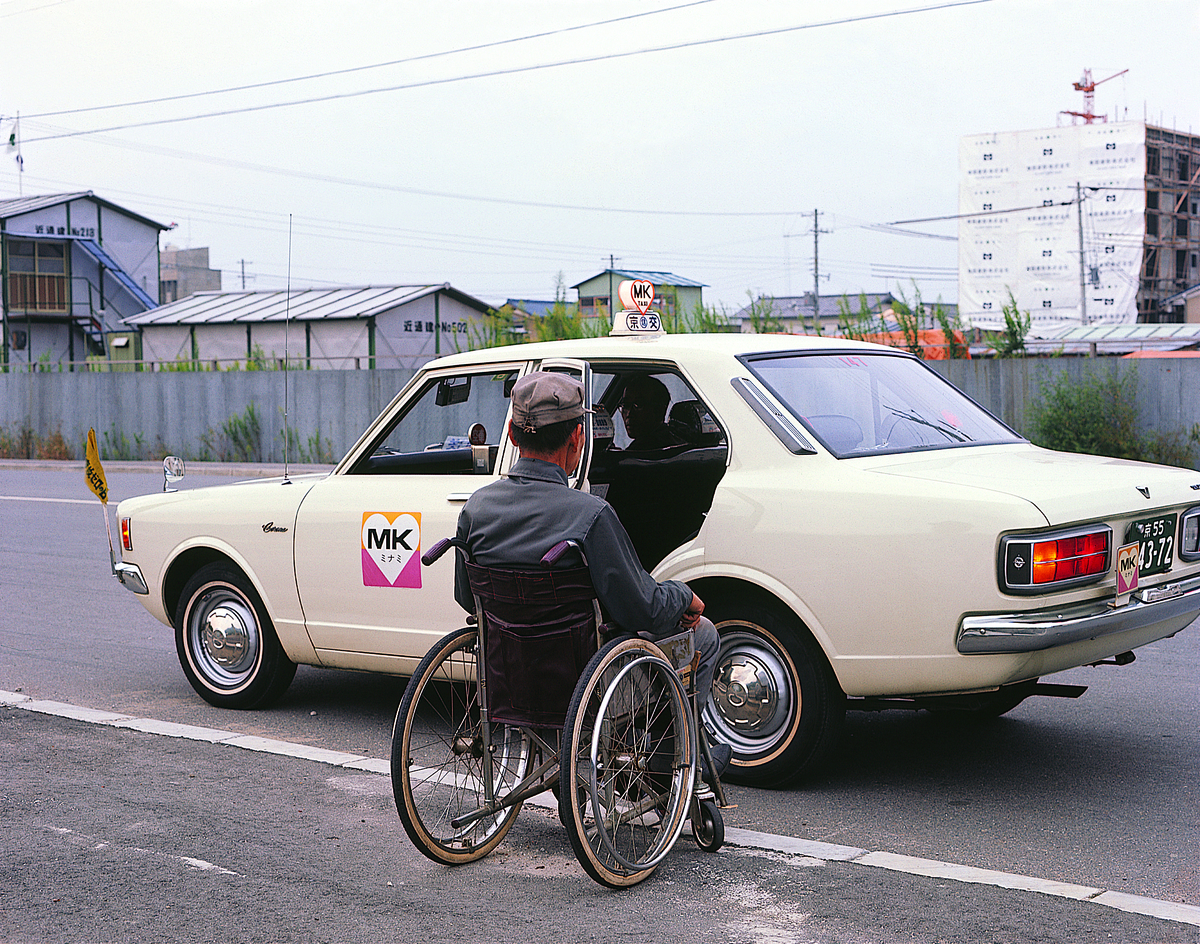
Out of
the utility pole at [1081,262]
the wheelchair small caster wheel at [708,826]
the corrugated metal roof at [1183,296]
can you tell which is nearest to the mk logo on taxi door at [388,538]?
the wheelchair small caster wheel at [708,826]

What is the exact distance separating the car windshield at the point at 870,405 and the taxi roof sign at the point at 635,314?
727 millimetres

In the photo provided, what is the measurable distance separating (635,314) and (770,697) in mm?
1986

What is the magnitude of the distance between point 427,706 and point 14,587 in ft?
26.1

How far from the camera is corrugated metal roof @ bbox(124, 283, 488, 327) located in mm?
43731

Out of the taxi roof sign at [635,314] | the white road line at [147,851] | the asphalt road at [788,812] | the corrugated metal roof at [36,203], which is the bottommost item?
the asphalt road at [788,812]

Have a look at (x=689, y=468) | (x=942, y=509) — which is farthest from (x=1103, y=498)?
(x=689, y=468)

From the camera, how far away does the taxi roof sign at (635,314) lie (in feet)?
20.6

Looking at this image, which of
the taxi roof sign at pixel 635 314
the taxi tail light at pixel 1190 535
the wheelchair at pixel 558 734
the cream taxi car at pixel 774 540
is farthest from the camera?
the taxi roof sign at pixel 635 314

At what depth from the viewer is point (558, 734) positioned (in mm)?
4434

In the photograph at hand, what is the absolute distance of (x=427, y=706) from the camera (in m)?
4.64

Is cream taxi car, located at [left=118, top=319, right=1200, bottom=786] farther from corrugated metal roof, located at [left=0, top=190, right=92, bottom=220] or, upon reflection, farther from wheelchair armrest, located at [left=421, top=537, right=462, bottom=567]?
corrugated metal roof, located at [left=0, top=190, right=92, bottom=220]

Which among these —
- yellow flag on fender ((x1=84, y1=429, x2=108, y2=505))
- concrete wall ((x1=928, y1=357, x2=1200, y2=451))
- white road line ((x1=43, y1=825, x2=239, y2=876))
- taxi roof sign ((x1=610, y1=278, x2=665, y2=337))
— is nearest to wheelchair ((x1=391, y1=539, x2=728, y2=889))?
white road line ((x1=43, y1=825, x2=239, y2=876))

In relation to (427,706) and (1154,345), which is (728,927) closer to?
(427,706)

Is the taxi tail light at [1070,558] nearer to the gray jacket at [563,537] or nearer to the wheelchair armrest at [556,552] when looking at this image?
the gray jacket at [563,537]
